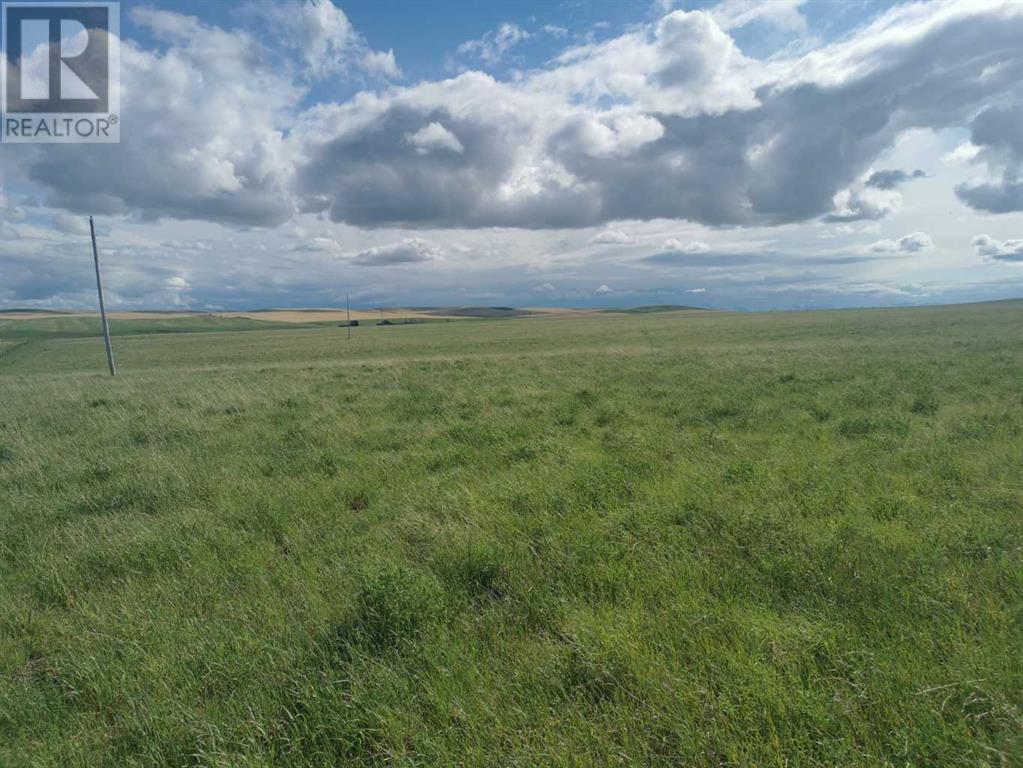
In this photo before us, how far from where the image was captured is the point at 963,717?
264 cm

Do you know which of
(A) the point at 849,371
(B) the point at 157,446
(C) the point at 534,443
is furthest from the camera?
(A) the point at 849,371

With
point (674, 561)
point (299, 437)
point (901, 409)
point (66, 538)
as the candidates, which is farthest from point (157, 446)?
point (901, 409)

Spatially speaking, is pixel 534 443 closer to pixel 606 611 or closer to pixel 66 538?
pixel 606 611

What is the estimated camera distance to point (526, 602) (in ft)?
13.1

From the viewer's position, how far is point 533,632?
3.68m

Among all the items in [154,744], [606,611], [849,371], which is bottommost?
[154,744]

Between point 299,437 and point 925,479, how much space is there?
10.4 m

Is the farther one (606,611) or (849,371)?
(849,371)

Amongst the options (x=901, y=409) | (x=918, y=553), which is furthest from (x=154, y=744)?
(x=901, y=409)

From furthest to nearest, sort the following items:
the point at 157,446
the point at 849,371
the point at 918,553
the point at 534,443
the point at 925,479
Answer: the point at 849,371 < the point at 157,446 < the point at 534,443 < the point at 925,479 < the point at 918,553

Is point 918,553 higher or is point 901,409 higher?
point 901,409

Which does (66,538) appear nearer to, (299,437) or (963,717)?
(299,437)

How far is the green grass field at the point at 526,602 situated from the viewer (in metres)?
2.78

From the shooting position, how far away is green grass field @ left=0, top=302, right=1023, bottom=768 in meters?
2.78
